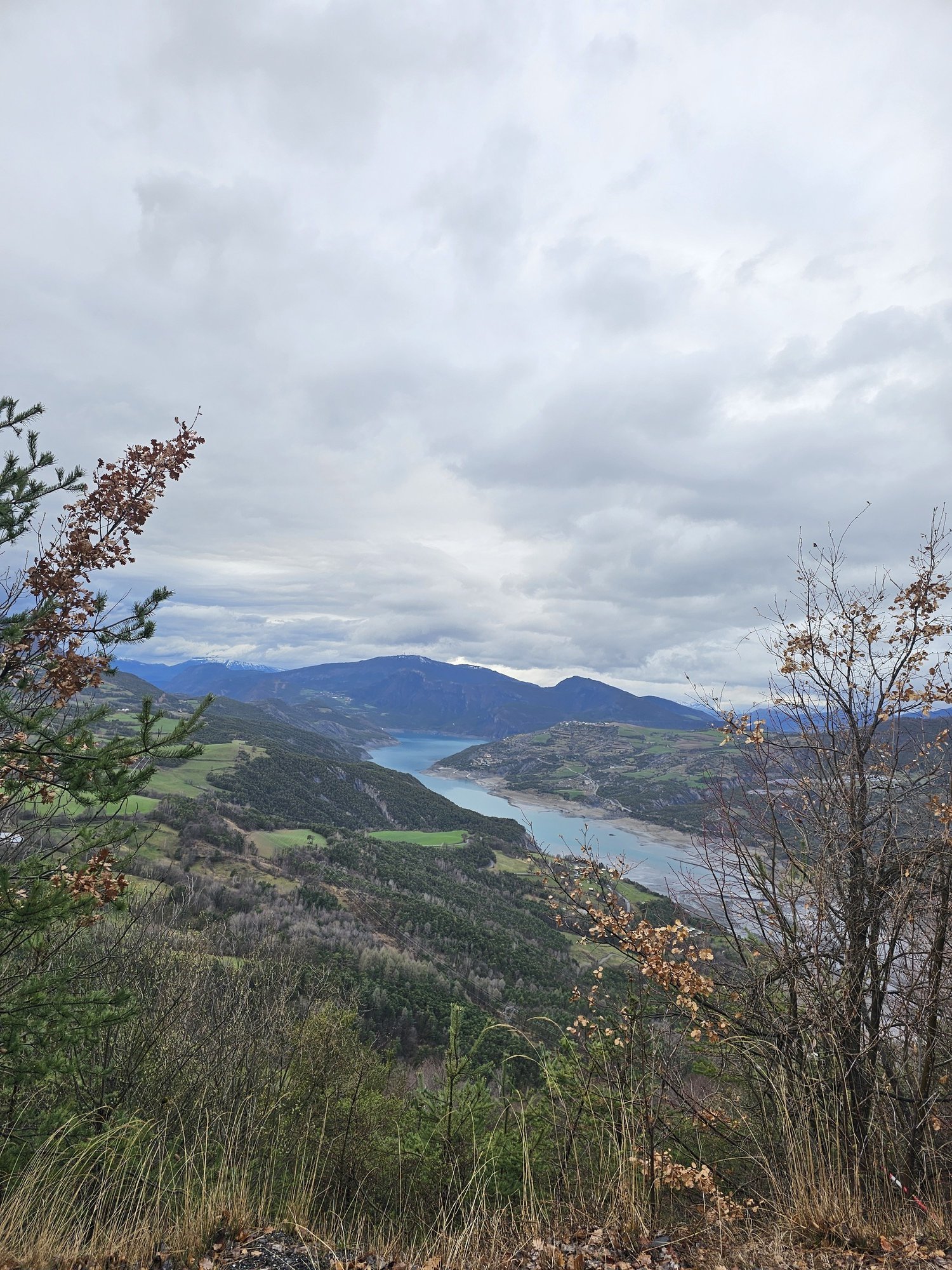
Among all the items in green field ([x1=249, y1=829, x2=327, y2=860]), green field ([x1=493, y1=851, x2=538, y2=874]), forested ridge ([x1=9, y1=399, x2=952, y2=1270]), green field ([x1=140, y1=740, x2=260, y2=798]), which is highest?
forested ridge ([x1=9, y1=399, x2=952, y2=1270])

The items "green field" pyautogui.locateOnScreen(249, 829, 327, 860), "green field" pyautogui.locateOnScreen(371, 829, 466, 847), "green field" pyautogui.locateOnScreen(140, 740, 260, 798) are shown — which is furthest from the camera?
"green field" pyautogui.locateOnScreen(371, 829, 466, 847)

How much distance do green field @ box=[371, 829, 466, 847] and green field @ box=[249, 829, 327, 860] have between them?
16097 millimetres

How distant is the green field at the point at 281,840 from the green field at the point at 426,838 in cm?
1610

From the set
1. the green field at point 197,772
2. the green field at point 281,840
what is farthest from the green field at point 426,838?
the green field at point 197,772

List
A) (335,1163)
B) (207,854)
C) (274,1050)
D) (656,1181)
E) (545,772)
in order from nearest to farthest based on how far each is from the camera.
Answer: (656,1181) < (335,1163) < (274,1050) < (207,854) < (545,772)

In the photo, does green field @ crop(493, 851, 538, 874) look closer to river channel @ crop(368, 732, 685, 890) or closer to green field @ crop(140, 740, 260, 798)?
river channel @ crop(368, 732, 685, 890)

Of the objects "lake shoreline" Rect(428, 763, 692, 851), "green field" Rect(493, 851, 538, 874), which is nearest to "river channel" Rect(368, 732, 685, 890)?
"lake shoreline" Rect(428, 763, 692, 851)

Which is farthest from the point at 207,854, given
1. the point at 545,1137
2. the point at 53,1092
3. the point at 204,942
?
the point at 545,1137

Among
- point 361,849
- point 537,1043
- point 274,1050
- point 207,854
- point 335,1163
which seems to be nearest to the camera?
point 537,1043

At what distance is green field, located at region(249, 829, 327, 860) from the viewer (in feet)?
182

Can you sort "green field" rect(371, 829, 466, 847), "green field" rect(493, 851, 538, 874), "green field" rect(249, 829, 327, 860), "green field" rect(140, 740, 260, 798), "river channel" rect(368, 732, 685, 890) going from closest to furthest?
1. "green field" rect(249, 829, 327, 860)
2. "green field" rect(140, 740, 260, 798)
3. "green field" rect(493, 851, 538, 874)
4. "river channel" rect(368, 732, 685, 890)
5. "green field" rect(371, 829, 466, 847)

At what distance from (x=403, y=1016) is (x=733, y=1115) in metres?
Answer: 30.9

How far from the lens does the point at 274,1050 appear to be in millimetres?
9398

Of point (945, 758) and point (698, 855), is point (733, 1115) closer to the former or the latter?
point (698, 855)
